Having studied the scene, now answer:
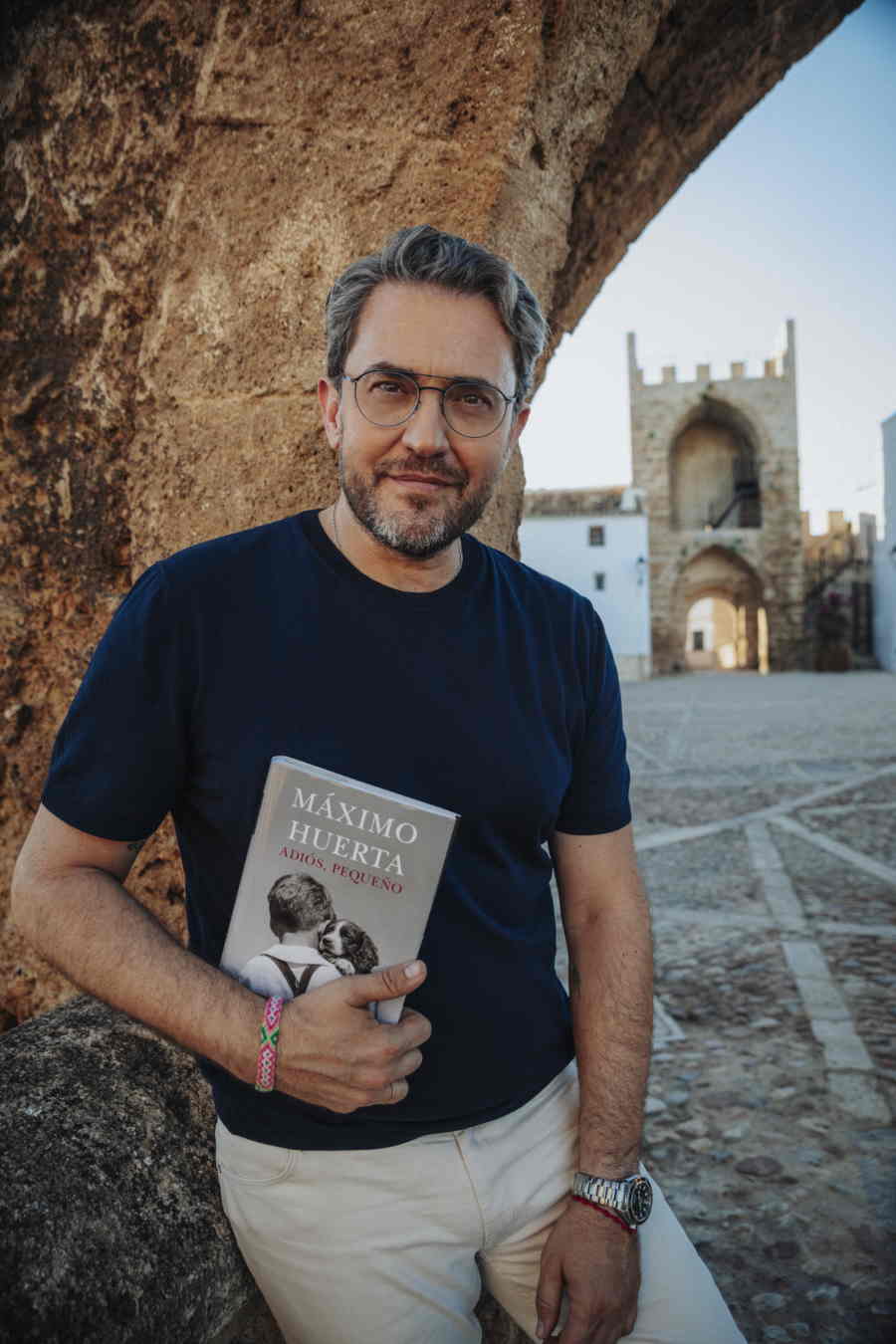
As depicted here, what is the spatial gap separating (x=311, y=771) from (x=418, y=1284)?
76 cm

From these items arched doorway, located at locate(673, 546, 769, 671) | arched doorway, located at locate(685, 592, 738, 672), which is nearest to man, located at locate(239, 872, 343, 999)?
arched doorway, located at locate(673, 546, 769, 671)

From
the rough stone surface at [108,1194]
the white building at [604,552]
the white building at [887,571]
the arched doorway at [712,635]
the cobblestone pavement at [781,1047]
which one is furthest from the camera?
the arched doorway at [712,635]

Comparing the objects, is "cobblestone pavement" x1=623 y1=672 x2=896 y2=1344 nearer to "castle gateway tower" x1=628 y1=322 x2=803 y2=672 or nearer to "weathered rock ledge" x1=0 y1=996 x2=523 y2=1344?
"weathered rock ledge" x1=0 y1=996 x2=523 y2=1344

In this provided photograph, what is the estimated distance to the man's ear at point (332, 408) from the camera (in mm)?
1535

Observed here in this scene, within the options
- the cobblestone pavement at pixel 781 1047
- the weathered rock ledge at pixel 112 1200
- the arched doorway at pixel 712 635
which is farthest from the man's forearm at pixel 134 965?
the arched doorway at pixel 712 635

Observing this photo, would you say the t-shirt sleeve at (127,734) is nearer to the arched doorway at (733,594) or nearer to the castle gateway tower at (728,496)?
the castle gateway tower at (728,496)

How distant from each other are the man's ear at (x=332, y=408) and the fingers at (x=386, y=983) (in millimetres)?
864

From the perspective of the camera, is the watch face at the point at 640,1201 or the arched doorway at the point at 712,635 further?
the arched doorway at the point at 712,635

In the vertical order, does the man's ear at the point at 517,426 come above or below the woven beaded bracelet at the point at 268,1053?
above

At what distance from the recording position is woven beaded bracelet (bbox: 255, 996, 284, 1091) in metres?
1.17

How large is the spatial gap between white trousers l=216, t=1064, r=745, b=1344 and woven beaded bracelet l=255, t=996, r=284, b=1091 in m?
0.18

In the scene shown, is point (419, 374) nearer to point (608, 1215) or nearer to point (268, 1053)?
point (268, 1053)

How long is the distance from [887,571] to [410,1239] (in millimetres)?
31450

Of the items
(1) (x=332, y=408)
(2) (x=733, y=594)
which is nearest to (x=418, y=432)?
(1) (x=332, y=408)
